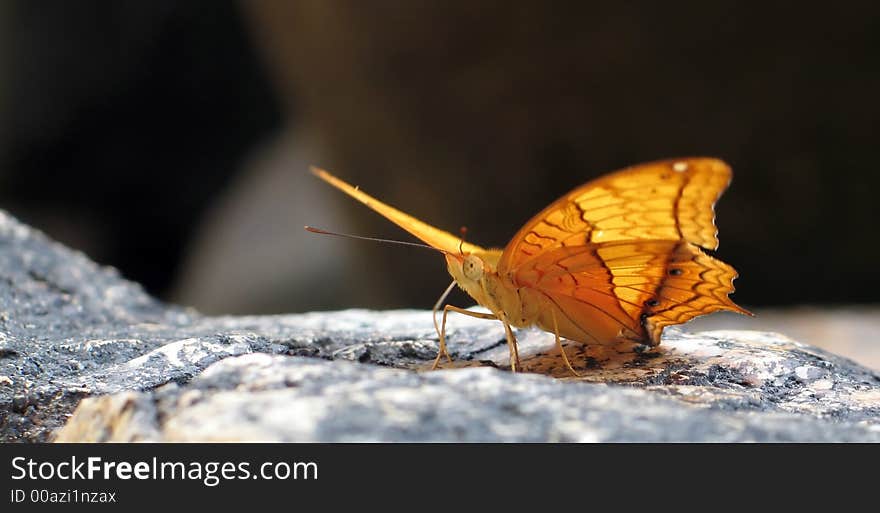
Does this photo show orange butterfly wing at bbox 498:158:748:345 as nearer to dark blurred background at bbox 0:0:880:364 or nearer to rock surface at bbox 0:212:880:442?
rock surface at bbox 0:212:880:442

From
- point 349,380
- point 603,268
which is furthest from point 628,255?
point 349,380

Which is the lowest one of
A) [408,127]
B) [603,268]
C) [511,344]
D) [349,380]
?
[349,380]

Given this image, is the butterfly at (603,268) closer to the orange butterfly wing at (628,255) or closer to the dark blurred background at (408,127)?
the orange butterfly wing at (628,255)

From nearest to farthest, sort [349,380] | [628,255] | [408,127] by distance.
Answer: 1. [349,380]
2. [628,255]
3. [408,127]

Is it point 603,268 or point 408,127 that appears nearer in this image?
point 603,268

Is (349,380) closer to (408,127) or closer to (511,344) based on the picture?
(511,344)
